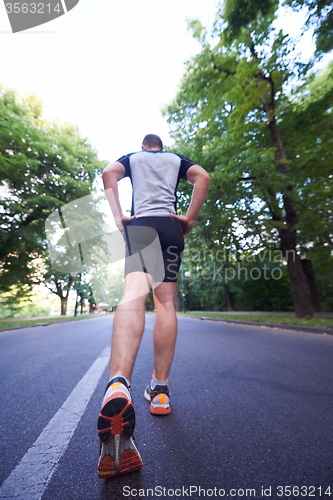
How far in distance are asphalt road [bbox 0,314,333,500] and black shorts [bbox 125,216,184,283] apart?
0.93m

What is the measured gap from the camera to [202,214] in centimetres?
968

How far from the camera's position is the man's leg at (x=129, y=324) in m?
1.37

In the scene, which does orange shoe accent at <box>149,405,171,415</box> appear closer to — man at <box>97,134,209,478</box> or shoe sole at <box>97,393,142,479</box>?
man at <box>97,134,209,478</box>

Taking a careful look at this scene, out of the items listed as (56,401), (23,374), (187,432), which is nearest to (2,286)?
(23,374)

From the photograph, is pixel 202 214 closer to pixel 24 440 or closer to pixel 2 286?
pixel 24 440

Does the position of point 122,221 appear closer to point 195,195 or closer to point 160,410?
point 195,195

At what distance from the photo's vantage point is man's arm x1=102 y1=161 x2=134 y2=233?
1886 mm

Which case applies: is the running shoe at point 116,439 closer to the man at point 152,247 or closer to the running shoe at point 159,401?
the man at point 152,247

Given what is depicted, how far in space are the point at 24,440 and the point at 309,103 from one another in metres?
10.2

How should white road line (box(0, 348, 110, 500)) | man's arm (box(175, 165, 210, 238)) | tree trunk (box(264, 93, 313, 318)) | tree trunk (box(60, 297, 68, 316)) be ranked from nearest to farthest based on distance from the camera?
white road line (box(0, 348, 110, 500)), man's arm (box(175, 165, 210, 238)), tree trunk (box(264, 93, 313, 318)), tree trunk (box(60, 297, 68, 316))

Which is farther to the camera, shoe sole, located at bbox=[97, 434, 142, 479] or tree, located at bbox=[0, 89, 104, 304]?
tree, located at bbox=[0, 89, 104, 304]

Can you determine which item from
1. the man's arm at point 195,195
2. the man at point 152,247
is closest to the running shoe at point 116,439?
the man at point 152,247

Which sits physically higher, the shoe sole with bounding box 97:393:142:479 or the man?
the man

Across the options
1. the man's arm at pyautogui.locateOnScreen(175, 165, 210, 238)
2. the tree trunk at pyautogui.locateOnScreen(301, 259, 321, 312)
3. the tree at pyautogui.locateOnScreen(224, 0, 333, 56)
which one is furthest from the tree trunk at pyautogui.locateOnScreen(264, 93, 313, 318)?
the man's arm at pyautogui.locateOnScreen(175, 165, 210, 238)
